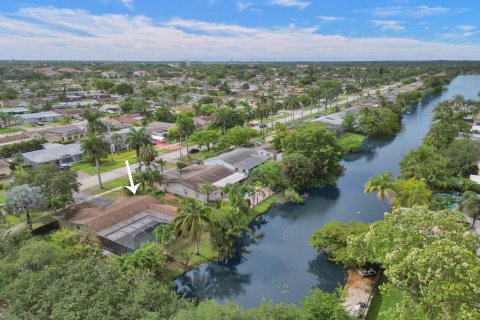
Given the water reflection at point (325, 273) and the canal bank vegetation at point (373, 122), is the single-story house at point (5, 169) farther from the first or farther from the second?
the canal bank vegetation at point (373, 122)

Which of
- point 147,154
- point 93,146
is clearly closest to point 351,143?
point 147,154

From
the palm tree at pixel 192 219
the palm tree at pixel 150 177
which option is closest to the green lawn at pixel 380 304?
the palm tree at pixel 192 219

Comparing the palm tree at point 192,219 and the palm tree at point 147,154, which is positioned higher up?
the palm tree at point 147,154

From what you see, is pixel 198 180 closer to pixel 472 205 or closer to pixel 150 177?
pixel 150 177

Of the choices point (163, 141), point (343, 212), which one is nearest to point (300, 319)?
point (343, 212)

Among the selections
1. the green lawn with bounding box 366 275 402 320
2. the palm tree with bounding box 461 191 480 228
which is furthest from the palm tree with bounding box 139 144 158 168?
the palm tree with bounding box 461 191 480 228

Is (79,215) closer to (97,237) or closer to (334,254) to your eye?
(97,237)
